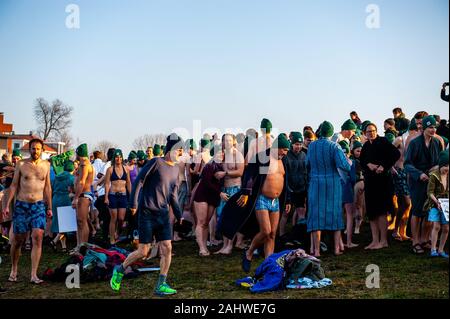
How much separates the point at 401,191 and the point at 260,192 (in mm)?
3350

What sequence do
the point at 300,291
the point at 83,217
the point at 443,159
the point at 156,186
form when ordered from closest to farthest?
1. the point at 300,291
2. the point at 156,186
3. the point at 443,159
4. the point at 83,217

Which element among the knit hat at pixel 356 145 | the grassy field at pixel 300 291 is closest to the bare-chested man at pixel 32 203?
the grassy field at pixel 300 291

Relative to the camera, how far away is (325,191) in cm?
903

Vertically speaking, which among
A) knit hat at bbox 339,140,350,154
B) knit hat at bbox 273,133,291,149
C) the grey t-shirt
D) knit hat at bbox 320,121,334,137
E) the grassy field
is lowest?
the grassy field

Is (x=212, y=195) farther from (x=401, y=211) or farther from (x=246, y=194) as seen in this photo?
(x=401, y=211)

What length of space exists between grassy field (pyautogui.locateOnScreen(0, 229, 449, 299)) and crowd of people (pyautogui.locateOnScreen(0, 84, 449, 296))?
0.97ft

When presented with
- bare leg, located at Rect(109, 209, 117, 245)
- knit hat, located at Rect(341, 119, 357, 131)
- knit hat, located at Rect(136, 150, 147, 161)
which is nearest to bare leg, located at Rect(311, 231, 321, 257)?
knit hat, located at Rect(341, 119, 357, 131)

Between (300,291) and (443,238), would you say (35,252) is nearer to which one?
(300,291)

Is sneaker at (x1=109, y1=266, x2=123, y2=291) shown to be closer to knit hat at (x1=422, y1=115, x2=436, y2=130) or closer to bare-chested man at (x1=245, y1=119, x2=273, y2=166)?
bare-chested man at (x1=245, y1=119, x2=273, y2=166)

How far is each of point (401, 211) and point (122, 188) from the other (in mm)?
5675

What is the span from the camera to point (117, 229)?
40.6 feet

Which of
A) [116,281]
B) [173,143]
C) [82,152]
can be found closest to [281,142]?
[173,143]

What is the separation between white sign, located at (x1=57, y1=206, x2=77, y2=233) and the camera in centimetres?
1090
